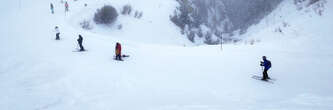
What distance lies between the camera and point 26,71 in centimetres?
1446

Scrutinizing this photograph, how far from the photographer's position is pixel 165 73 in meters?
13.9

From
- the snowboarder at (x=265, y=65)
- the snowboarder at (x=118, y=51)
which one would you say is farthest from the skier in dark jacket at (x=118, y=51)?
the snowboarder at (x=265, y=65)

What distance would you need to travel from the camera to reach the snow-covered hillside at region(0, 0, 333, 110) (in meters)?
9.86

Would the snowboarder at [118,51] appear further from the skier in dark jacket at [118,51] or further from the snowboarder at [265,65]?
the snowboarder at [265,65]

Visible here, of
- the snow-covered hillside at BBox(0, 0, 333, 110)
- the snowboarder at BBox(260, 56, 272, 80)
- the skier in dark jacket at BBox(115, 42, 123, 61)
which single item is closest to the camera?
the snow-covered hillside at BBox(0, 0, 333, 110)

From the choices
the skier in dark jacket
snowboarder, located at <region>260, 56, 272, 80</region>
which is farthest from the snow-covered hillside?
the skier in dark jacket

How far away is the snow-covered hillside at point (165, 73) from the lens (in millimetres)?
9859

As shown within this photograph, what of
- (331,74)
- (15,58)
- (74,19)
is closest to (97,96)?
(15,58)

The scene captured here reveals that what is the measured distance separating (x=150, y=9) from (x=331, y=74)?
1030 inches

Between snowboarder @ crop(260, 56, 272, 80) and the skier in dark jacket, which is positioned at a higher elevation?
the skier in dark jacket

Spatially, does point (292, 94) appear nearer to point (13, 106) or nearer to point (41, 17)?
point (13, 106)

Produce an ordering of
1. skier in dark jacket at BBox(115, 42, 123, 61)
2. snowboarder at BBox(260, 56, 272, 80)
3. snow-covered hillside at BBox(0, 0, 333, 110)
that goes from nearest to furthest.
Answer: snow-covered hillside at BBox(0, 0, 333, 110), snowboarder at BBox(260, 56, 272, 80), skier in dark jacket at BBox(115, 42, 123, 61)

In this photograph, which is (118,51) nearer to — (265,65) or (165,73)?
(165,73)

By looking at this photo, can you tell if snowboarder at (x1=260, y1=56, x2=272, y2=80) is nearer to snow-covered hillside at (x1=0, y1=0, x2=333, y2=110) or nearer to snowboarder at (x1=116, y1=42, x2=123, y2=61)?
snow-covered hillside at (x1=0, y1=0, x2=333, y2=110)
